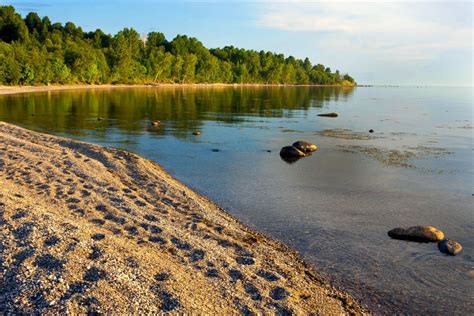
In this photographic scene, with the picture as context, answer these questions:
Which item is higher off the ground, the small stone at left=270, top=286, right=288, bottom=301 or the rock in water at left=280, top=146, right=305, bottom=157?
the rock in water at left=280, top=146, right=305, bottom=157

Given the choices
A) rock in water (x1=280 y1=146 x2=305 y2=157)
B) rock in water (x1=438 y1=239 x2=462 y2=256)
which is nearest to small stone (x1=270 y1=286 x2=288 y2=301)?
rock in water (x1=438 y1=239 x2=462 y2=256)

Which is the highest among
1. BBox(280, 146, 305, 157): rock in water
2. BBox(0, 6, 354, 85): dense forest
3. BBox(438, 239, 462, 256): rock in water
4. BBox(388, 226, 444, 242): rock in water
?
BBox(0, 6, 354, 85): dense forest

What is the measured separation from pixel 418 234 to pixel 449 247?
133cm

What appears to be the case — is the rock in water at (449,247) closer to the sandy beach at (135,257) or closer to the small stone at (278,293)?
the sandy beach at (135,257)

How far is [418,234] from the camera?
17234mm

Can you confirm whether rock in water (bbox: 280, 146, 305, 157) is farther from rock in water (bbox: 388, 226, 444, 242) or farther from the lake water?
rock in water (bbox: 388, 226, 444, 242)

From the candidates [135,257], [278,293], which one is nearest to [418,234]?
[278,293]

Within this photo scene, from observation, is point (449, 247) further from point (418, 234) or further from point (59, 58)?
point (59, 58)

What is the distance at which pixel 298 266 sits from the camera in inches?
559

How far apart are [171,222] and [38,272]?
265 inches

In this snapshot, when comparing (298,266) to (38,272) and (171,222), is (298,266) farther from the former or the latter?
A: (38,272)

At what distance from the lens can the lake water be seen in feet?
46.1

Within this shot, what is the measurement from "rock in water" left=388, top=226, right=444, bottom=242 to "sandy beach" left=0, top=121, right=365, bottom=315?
5153 mm

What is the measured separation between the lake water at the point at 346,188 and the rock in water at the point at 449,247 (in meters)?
0.25
